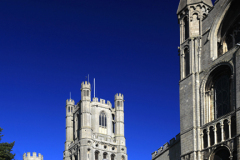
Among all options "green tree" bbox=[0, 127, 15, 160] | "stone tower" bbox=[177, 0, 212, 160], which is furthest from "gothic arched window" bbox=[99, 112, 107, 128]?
"stone tower" bbox=[177, 0, 212, 160]

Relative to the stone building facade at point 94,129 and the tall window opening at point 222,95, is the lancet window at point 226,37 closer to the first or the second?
the tall window opening at point 222,95

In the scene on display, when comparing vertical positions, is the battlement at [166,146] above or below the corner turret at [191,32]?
below

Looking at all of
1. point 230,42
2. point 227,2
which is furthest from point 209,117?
point 227,2

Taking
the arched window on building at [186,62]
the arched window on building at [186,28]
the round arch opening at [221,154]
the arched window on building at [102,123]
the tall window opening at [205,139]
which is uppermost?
the arched window on building at [102,123]

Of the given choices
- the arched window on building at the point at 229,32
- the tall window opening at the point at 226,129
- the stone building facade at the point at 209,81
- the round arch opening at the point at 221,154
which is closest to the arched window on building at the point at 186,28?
the stone building facade at the point at 209,81

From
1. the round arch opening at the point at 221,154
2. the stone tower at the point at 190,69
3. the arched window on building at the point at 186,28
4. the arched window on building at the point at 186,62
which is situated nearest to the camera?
the round arch opening at the point at 221,154

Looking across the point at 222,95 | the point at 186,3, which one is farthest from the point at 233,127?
the point at 186,3

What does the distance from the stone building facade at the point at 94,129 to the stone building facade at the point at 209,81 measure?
57834mm

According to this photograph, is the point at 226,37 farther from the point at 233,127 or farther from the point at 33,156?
the point at 33,156

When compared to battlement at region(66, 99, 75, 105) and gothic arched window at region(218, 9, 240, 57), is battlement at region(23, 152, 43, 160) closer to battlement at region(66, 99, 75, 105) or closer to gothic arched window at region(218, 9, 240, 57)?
battlement at region(66, 99, 75, 105)

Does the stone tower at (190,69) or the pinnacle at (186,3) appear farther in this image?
the pinnacle at (186,3)

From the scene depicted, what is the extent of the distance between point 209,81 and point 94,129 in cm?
6760

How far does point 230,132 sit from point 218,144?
1.40 m

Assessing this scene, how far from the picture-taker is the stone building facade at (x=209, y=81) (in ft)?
107
